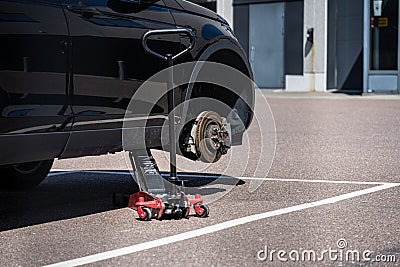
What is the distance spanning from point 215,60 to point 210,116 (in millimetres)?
580

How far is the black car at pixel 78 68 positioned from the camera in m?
4.85

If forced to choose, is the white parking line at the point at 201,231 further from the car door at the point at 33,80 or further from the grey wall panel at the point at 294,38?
the grey wall panel at the point at 294,38

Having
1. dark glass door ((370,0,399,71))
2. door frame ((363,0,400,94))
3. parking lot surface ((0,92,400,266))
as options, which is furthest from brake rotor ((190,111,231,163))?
dark glass door ((370,0,399,71))

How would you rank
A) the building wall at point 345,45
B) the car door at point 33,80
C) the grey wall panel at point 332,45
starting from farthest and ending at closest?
the grey wall panel at point 332,45
the building wall at point 345,45
the car door at point 33,80

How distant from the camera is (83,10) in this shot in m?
5.32

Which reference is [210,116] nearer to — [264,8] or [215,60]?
[215,60]

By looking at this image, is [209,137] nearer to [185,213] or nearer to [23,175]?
[185,213]

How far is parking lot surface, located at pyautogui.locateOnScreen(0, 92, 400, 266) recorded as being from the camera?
4633mm

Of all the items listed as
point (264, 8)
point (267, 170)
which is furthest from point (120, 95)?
point (264, 8)

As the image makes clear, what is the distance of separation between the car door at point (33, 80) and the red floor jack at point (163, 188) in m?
0.75

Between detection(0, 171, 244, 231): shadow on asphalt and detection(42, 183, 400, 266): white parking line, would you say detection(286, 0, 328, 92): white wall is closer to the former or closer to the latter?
detection(0, 171, 244, 231): shadow on asphalt

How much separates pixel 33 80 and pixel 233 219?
1.63 meters

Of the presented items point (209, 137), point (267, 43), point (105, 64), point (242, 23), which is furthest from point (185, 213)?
point (242, 23)

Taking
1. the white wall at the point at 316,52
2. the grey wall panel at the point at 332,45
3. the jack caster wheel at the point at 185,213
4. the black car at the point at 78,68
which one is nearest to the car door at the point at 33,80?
the black car at the point at 78,68
